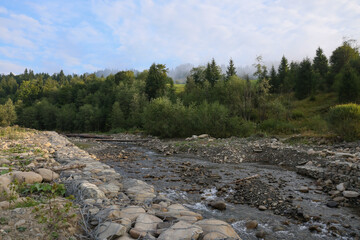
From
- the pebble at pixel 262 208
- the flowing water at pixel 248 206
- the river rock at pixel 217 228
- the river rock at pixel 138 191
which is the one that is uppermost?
the river rock at pixel 217 228

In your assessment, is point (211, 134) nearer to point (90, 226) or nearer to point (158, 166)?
point (158, 166)

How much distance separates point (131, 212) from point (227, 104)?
3511 centimetres

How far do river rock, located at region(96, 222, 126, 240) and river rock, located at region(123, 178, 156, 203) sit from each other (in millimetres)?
2294

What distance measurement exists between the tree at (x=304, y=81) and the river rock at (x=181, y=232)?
57206 mm

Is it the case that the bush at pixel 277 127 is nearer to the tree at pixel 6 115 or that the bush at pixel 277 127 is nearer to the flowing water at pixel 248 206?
the flowing water at pixel 248 206

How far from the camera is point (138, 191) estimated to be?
7.23m

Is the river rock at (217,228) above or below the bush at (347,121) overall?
below

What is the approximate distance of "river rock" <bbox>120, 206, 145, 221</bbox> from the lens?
188 inches

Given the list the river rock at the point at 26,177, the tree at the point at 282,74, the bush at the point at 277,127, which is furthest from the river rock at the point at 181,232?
the tree at the point at 282,74

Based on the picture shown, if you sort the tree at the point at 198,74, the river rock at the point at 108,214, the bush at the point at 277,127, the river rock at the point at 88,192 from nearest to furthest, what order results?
the river rock at the point at 108,214
the river rock at the point at 88,192
the bush at the point at 277,127
the tree at the point at 198,74

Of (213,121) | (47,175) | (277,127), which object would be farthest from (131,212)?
(277,127)

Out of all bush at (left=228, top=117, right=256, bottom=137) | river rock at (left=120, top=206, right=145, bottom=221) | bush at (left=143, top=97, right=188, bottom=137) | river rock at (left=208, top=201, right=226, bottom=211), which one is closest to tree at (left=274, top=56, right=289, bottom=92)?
bush at (left=228, top=117, right=256, bottom=137)

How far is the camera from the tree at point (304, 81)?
51575 millimetres

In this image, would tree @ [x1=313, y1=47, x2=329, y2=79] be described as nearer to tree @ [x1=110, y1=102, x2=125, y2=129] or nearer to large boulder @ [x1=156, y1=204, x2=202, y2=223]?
tree @ [x1=110, y1=102, x2=125, y2=129]
